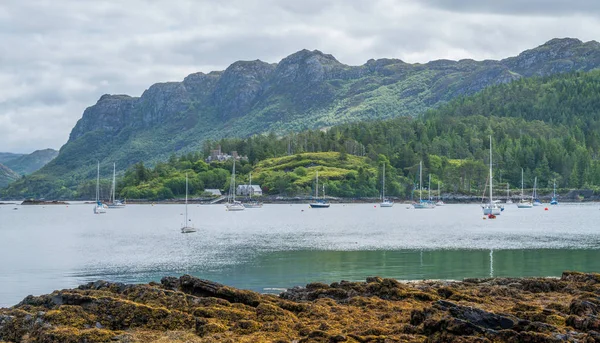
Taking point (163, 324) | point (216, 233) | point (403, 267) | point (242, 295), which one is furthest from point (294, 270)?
point (216, 233)

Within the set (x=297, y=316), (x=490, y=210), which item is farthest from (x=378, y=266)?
(x=490, y=210)

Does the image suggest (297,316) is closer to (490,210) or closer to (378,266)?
(378,266)

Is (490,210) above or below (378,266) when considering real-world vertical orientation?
above

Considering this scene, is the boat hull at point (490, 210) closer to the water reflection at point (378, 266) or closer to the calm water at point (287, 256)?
the calm water at point (287, 256)

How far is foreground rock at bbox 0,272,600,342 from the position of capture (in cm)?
1991

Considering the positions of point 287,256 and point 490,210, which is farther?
point 490,210

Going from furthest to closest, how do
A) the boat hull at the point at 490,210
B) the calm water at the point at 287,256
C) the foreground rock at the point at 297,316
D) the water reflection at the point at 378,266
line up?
the boat hull at the point at 490,210
the calm water at the point at 287,256
the water reflection at the point at 378,266
the foreground rock at the point at 297,316

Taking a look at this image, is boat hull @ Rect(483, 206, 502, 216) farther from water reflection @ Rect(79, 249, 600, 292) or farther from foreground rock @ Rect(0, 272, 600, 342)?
foreground rock @ Rect(0, 272, 600, 342)

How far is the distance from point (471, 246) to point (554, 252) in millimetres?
9497

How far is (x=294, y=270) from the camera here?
5194 cm

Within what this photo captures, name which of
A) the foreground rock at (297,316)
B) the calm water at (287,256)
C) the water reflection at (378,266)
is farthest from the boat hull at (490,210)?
the foreground rock at (297,316)

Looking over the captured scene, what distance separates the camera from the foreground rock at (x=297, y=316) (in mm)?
19911

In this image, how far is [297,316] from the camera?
25.0 m

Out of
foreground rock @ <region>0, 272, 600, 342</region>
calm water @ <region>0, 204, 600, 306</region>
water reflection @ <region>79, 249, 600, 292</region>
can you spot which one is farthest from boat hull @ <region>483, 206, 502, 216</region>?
foreground rock @ <region>0, 272, 600, 342</region>
